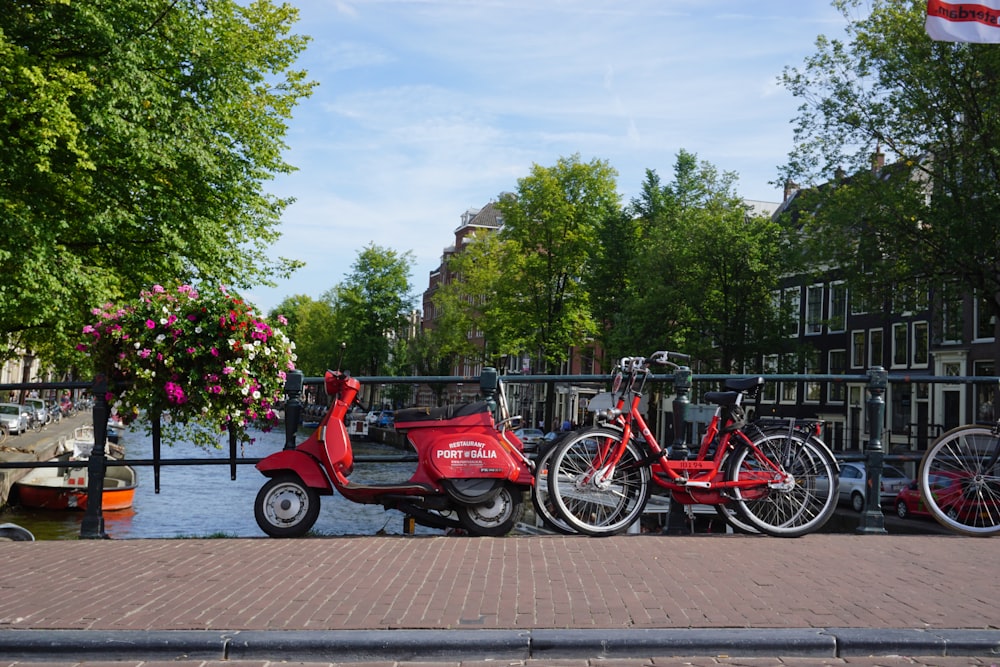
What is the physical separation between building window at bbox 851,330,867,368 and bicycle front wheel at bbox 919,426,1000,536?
37139mm

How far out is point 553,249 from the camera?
46.2 meters

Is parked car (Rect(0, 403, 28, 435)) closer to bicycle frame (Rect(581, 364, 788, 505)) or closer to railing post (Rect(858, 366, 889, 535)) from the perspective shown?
bicycle frame (Rect(581, 364, 788, 505))

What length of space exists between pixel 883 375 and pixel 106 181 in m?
15.6

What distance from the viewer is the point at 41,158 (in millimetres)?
16578

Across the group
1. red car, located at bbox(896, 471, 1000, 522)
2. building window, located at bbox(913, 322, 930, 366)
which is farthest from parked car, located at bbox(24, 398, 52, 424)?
red car, located at bbox(896, 471, 1000, 522)

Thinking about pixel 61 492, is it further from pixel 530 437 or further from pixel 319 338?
pixel 319 338

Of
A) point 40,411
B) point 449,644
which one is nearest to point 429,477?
point 449,644

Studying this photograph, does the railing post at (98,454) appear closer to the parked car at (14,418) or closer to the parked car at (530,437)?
the parked car at (530,437)

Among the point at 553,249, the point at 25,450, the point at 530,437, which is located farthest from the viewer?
the point at 553,249

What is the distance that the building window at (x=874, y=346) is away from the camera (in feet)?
137

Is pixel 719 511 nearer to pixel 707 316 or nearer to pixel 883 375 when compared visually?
pixel 883 375

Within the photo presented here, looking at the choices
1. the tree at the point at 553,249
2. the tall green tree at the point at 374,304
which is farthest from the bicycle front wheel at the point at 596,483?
the tall green tree at the point at 374,304

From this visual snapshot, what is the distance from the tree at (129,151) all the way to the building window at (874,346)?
1105 inches

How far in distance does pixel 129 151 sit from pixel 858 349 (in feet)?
110
